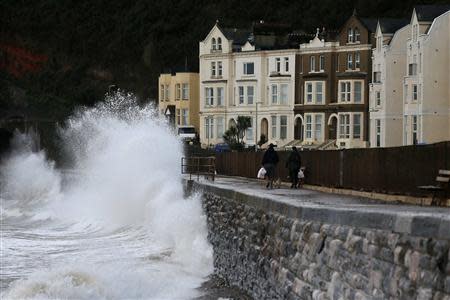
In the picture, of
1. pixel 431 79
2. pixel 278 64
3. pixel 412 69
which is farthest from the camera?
pixel 278 64

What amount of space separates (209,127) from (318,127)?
881 centimetres

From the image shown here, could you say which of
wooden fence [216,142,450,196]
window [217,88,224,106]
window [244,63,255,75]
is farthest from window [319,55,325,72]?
wooden fence [216,142,450,196]

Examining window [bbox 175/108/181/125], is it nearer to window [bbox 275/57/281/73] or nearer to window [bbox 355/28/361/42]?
window [bbox 275/57/281/73]

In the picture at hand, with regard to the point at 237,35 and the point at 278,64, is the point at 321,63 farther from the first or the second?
the point at 237,35

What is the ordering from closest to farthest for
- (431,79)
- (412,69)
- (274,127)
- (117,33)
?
(431,79) → (412,69) → (274,127) → (117,33)

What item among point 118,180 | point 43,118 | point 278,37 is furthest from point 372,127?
point 43,118

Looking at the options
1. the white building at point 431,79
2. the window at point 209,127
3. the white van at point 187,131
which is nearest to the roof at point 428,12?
the white building at point 431,79

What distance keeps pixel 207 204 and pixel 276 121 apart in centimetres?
4066

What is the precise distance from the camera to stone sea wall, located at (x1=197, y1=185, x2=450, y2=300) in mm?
10078

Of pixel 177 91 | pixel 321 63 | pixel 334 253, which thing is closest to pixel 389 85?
pixel 321 63

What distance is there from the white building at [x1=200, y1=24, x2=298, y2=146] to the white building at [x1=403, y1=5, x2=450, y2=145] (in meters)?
15.8

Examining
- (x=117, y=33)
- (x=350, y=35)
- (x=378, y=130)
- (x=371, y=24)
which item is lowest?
(x=378, y=130)

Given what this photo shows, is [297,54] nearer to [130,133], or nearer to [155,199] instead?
[130,133]

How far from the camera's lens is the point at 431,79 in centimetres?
5000
